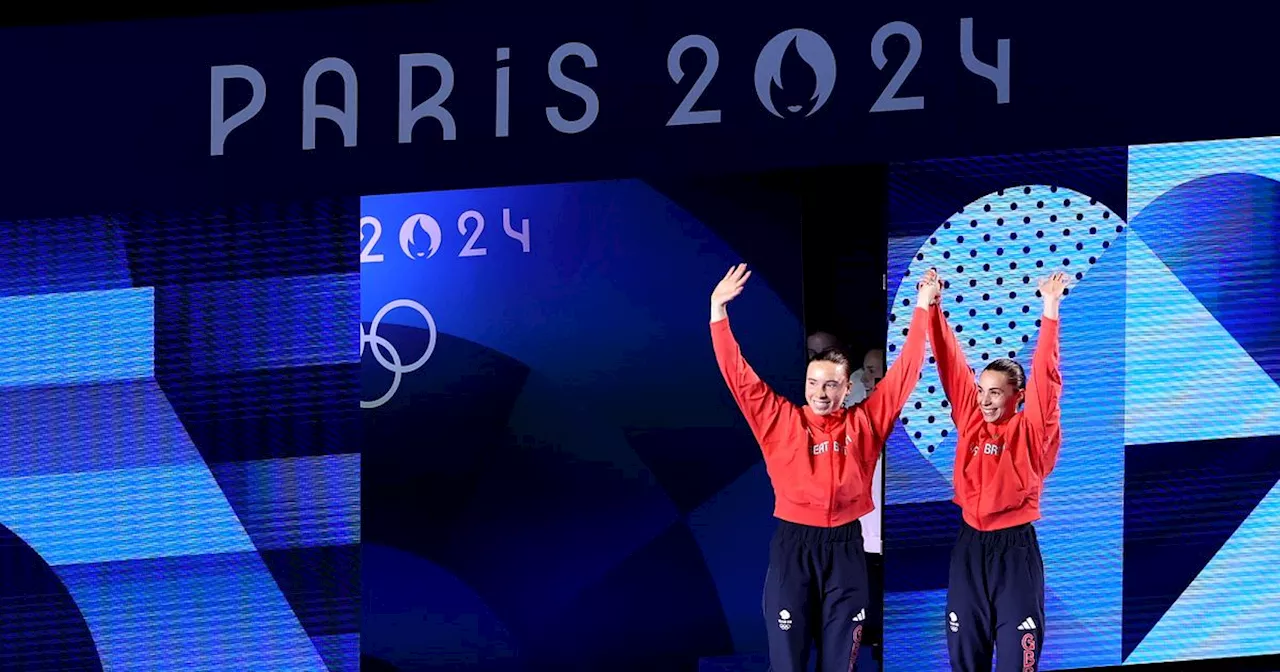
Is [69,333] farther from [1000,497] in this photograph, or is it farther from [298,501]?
[1000,497]

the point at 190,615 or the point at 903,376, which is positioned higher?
the point at 903,376

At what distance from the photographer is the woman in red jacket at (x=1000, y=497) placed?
872 centimetres

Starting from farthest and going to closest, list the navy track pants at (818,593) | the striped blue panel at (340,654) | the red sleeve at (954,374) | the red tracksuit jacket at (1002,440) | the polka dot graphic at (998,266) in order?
1. the polka dot graphic at (998,266)
2. the striped blue panel at (340,654)
3. the red sleeve at (954,374)
4. the red tracksuit jacket at (1002,440)
5. the navy track pants at (818,593)

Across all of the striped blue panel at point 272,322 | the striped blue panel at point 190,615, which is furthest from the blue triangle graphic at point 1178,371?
the striped blue panel at point 190,615

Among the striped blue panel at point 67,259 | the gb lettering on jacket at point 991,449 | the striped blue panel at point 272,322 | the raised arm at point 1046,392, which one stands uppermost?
the striped blue panel at point 67,259

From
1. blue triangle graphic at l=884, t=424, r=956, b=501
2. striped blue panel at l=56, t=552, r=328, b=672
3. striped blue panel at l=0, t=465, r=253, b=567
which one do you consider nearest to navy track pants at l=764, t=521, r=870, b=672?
blue triangle graphic at l=884, t=424, r=956, b=501

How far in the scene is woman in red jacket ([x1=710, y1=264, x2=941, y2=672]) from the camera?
8.70 metres

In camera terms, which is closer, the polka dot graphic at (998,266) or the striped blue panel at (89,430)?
the striped blue panel at (89,430)

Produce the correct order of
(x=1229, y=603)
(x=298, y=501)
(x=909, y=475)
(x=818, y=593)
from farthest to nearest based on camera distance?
(x=1229, y=603) < (x=909, y=475) < (x=298, y=501) < (x=818, y=593)

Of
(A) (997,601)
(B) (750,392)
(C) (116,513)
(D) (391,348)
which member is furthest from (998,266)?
(C) (116,513)

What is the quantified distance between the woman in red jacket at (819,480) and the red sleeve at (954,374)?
0.31 ft

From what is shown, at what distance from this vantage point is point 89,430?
8875mm

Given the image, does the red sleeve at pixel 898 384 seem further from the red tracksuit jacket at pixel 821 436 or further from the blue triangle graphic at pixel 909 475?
the blue triangle graphic at pixel 909 475

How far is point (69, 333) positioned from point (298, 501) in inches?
38.6
